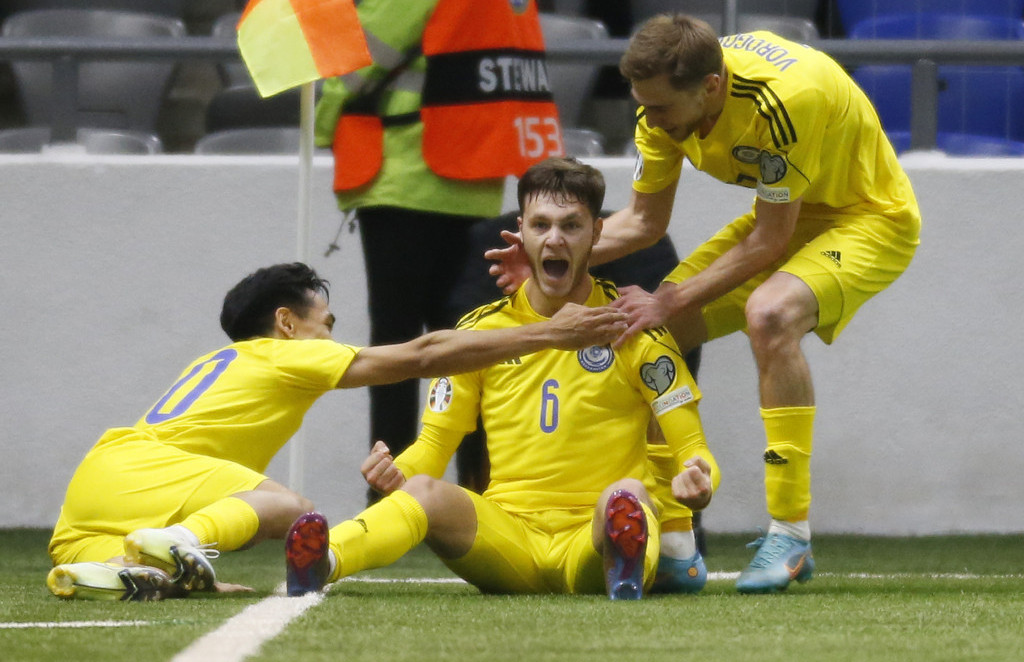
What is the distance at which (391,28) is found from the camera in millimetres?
4801

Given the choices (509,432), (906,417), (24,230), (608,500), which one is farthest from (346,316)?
(608,500)

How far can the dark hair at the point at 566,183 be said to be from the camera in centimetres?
Answer: 365

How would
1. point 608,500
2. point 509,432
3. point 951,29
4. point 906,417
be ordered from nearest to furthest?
point 608,500
point 509,432
point 906,417
point 951,29

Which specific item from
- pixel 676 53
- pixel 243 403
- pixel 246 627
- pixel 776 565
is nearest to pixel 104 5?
pixel 243 403

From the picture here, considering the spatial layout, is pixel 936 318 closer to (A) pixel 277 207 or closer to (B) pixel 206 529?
(A) pixel 277 207

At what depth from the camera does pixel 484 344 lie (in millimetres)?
3482

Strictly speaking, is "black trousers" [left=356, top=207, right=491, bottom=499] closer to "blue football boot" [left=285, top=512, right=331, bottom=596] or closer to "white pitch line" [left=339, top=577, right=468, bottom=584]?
"white pitch line" [left=339, top=577, right=468, bottom=584]

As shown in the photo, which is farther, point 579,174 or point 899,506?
point 899,506

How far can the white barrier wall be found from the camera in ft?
19.5

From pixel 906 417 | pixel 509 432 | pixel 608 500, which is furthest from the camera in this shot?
pixel 906 417

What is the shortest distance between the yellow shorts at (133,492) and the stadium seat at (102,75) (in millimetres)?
2752

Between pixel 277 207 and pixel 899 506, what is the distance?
2.55 m

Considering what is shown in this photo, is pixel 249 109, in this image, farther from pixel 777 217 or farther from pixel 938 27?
pixel 777 217

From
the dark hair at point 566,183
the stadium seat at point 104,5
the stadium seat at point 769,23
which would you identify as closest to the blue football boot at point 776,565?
the dark hair at point 566,183
